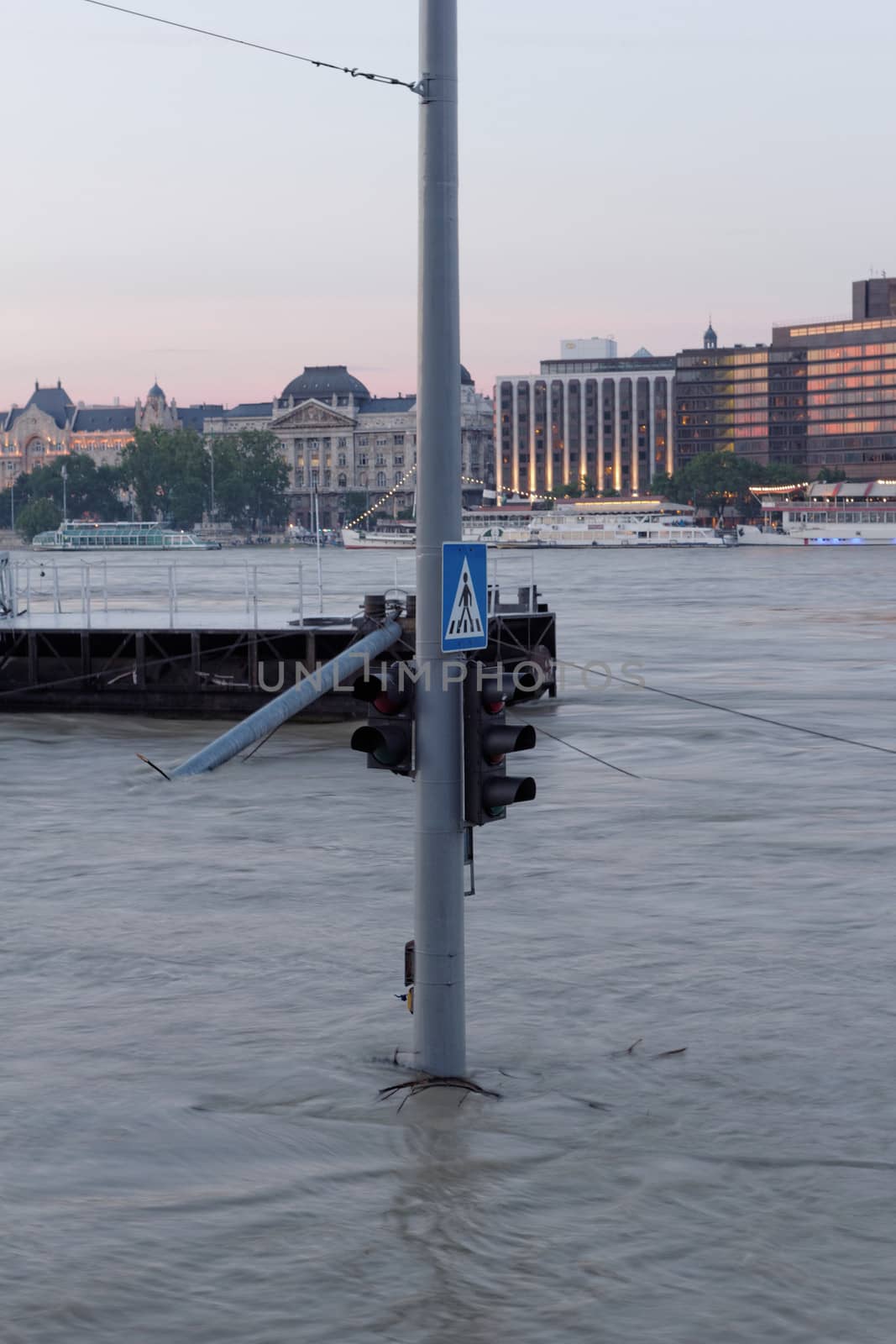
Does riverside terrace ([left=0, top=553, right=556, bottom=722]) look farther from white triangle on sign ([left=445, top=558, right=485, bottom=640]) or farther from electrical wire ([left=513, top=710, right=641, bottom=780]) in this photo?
white triangle on sign ([left=445, top=558, right=485, bottom=640])

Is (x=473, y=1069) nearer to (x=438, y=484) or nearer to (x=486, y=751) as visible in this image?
(x=486, y=751)

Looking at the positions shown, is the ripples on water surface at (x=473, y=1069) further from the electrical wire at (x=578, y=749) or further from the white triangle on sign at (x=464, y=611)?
the white triangle on sign at (x=464, y=611)

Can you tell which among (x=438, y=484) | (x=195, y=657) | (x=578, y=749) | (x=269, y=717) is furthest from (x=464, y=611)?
(x=195, y=657)

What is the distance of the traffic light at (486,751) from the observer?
10.2 meters

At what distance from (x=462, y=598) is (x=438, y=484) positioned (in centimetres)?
72

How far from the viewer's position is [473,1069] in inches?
496

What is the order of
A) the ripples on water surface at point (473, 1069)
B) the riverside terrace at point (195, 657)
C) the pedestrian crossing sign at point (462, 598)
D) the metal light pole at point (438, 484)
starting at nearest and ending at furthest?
the ripples on water surface at point (473, 1069), the pedestrian crossing sign at point (462, 598), the metal light pole at point (438, 484), the riverside terrace at point (195, 657)

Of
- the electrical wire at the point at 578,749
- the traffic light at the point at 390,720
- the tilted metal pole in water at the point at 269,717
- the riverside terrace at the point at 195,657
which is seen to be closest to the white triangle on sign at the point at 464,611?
the traffic light at the point at 390,720

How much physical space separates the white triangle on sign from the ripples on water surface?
3.35 m

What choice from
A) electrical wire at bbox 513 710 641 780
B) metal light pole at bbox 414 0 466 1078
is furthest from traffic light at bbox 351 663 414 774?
electrical wire at bbox 513 710 641 780

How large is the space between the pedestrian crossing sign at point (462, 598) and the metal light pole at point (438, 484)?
57 mm

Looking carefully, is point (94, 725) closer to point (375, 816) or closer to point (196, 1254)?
point (375, 816)

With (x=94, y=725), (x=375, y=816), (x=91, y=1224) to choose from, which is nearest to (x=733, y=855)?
(x=375, y=816)

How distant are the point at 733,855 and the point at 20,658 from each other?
26634 millimetres
